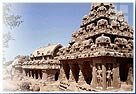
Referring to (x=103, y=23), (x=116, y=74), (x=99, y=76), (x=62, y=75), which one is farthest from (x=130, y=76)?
(x=62, y=75)

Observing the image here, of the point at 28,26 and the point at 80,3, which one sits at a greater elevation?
the point at 80,3

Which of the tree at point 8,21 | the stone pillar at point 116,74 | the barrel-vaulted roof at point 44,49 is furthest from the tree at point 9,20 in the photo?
the stone pillar at point 116,74

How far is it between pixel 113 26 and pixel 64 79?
715mm

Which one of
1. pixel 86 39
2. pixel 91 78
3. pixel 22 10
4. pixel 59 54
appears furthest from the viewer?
pixel 59 54

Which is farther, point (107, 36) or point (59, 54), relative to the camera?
point (59, 54)

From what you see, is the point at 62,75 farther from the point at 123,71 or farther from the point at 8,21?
the point at 8,21

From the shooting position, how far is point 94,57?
2.46m

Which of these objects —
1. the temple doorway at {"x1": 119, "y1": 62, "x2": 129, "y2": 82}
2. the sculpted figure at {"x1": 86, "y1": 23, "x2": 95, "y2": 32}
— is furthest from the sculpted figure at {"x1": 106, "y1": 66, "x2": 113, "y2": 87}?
the sculpted figure at {"x1": 86, "y1": 23, "x2": 95, "y2": 32}

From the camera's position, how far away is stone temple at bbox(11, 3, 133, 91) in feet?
7.86

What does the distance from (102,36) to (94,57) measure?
0.67 ft

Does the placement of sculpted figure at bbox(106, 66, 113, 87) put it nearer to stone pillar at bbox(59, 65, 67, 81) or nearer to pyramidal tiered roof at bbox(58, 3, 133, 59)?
pyramidal tiered roof at bbox(58, 3, 133, 59)

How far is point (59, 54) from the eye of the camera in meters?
3.07

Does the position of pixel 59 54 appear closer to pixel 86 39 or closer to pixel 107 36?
pixel 86 39

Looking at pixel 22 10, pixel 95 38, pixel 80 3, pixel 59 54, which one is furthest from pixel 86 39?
pixel 22 10
